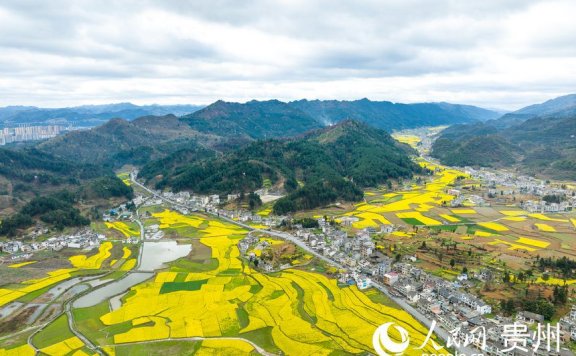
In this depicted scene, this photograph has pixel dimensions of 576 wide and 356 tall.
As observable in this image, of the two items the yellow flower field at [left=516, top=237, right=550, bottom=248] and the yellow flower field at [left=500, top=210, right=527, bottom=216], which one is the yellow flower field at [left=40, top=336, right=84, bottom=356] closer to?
the yellow flower field at [left=516, top=237, right=550, bottom=248]

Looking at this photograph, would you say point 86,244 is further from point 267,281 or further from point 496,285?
point 496,285

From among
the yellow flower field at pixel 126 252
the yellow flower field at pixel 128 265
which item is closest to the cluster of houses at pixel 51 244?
the yellow flower field at pixel 126 252

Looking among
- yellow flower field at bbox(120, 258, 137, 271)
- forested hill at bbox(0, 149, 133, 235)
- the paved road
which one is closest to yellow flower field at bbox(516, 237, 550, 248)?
the paved road

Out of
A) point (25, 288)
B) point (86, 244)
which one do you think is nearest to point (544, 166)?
point (86, 244)

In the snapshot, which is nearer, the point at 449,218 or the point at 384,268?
the point at 384,268

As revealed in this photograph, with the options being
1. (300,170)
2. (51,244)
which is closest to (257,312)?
(51,244)

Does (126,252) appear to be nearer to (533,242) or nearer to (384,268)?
(384,268)
